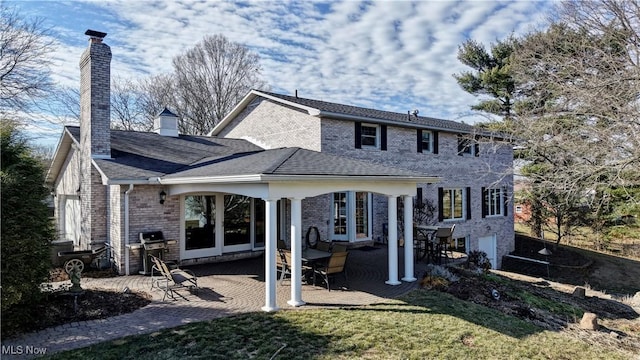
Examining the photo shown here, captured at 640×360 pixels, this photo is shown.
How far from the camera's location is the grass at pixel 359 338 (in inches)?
228

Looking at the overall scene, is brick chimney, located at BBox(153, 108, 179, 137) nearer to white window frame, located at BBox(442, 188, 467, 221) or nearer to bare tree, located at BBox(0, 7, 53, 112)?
bare tree, located at BBox(0, 7, 53, 112)

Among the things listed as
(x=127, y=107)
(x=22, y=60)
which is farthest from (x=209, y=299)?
(x=127, y=107)

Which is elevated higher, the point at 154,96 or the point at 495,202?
the point at 154,96

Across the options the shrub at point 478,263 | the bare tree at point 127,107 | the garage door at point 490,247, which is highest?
the bare tree at point 127,107

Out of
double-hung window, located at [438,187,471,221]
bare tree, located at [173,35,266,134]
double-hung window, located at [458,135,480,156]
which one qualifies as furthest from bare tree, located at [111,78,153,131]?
double-hung window, located at [458,135,480,156]

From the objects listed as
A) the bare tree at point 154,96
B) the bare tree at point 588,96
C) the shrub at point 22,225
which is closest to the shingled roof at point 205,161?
the shrub at point 22,225

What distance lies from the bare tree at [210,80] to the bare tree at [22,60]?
10958mm

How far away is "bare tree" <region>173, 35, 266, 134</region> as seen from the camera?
1118 inches

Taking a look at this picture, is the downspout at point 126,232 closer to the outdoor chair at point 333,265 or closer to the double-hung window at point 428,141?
the outdoor chair at point 333,265

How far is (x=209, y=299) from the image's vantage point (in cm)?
830

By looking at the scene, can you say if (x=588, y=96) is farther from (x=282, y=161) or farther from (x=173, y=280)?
(x=173, y=280)

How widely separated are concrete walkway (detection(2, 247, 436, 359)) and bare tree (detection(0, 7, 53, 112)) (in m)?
12.1

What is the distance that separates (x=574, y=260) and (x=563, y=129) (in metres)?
14.5

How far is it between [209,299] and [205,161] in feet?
18.9
